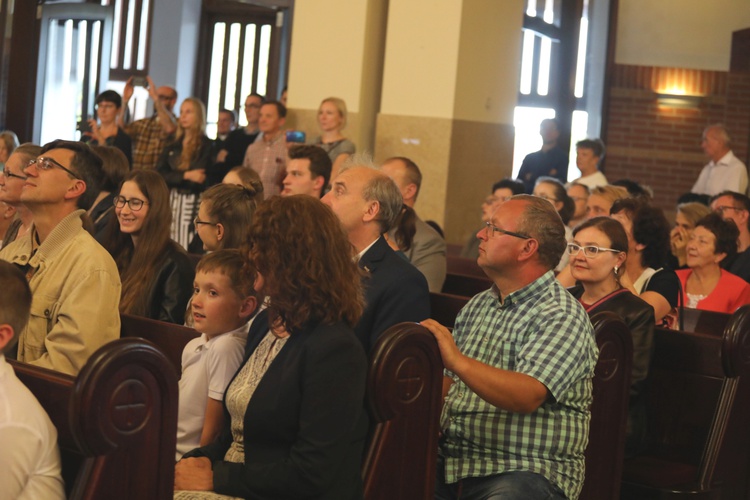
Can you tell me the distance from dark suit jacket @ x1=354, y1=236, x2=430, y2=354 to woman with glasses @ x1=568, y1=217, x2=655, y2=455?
2.85 feet

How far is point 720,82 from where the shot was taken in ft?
41.8

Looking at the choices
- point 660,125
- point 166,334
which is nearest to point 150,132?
point 166,334

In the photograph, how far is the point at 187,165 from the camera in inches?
308

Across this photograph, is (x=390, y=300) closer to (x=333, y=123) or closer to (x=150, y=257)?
(x=150, y=257)

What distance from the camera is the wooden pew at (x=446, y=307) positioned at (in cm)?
421

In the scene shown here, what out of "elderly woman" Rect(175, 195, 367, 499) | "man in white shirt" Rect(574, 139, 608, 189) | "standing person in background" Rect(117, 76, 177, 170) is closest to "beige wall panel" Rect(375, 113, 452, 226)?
"man in white shirt" Rect(574, 139, 608, 189)

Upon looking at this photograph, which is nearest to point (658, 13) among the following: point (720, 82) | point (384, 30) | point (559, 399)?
point (720, 82)

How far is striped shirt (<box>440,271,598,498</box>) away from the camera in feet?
9.46

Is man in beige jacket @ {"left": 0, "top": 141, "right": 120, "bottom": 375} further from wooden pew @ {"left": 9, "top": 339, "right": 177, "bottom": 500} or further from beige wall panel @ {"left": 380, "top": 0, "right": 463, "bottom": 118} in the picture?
beige wall panel @ {"left": 380, "top": 0, "right": 463, "bottom": 118}

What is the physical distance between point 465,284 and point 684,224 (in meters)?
1.59

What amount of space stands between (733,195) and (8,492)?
18.5ft

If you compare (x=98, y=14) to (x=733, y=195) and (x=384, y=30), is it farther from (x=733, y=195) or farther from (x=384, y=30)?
(x=733, y=195)

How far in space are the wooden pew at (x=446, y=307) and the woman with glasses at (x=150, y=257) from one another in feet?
3.28

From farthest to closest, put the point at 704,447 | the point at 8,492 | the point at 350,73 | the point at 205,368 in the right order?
the point at 350,73, the point at 704,447, the point at 205,368, the point at 8,492
